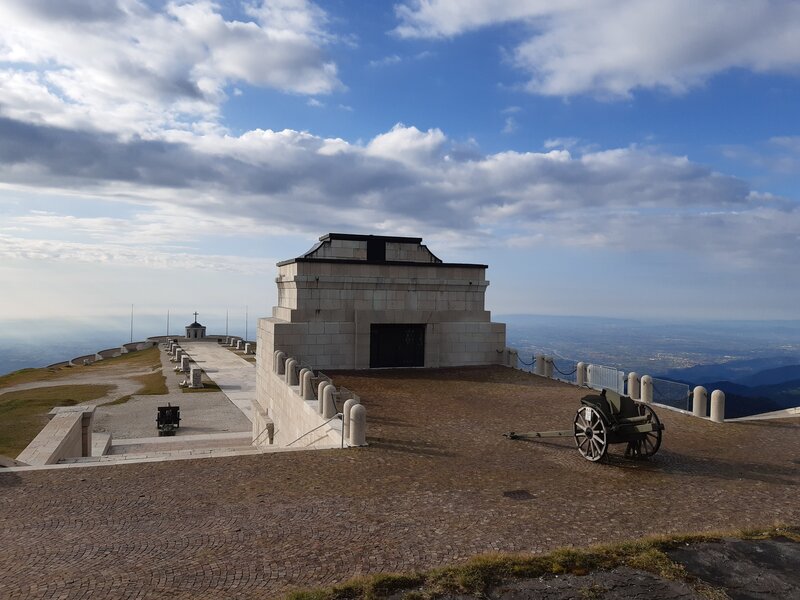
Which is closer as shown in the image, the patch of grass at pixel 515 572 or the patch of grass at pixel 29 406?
the patch of grass at pixel 515 572

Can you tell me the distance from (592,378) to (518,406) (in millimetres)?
4694

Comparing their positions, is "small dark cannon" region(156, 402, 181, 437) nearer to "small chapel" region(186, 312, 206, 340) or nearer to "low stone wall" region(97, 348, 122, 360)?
"low stone wall" region(97, 348, 122, 360)

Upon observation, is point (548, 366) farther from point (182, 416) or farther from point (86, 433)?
point (182, 416)

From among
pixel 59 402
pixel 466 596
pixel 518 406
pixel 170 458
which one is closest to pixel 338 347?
pixel 518 406

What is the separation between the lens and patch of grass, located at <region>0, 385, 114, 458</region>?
1678cm

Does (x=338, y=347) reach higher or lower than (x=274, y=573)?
higher

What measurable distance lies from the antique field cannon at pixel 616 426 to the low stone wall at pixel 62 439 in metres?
11.4

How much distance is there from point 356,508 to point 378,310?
14.3 meters

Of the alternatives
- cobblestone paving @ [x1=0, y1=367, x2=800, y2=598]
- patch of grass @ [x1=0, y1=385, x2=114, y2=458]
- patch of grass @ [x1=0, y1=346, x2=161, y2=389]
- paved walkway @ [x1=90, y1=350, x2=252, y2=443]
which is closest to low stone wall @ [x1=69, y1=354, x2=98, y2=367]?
patch of grass @ [x1=0, y1=346, x2=161, y2=389]

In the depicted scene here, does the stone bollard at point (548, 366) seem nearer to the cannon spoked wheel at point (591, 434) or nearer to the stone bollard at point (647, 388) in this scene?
the stone bollard at point (647, 388)

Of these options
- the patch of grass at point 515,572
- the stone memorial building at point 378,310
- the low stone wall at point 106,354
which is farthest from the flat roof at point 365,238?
the low stone wall at point 106,354

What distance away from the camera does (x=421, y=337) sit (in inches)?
884

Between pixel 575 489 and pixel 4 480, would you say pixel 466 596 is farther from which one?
pixel 4 480

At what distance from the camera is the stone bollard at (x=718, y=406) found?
13.4 m
